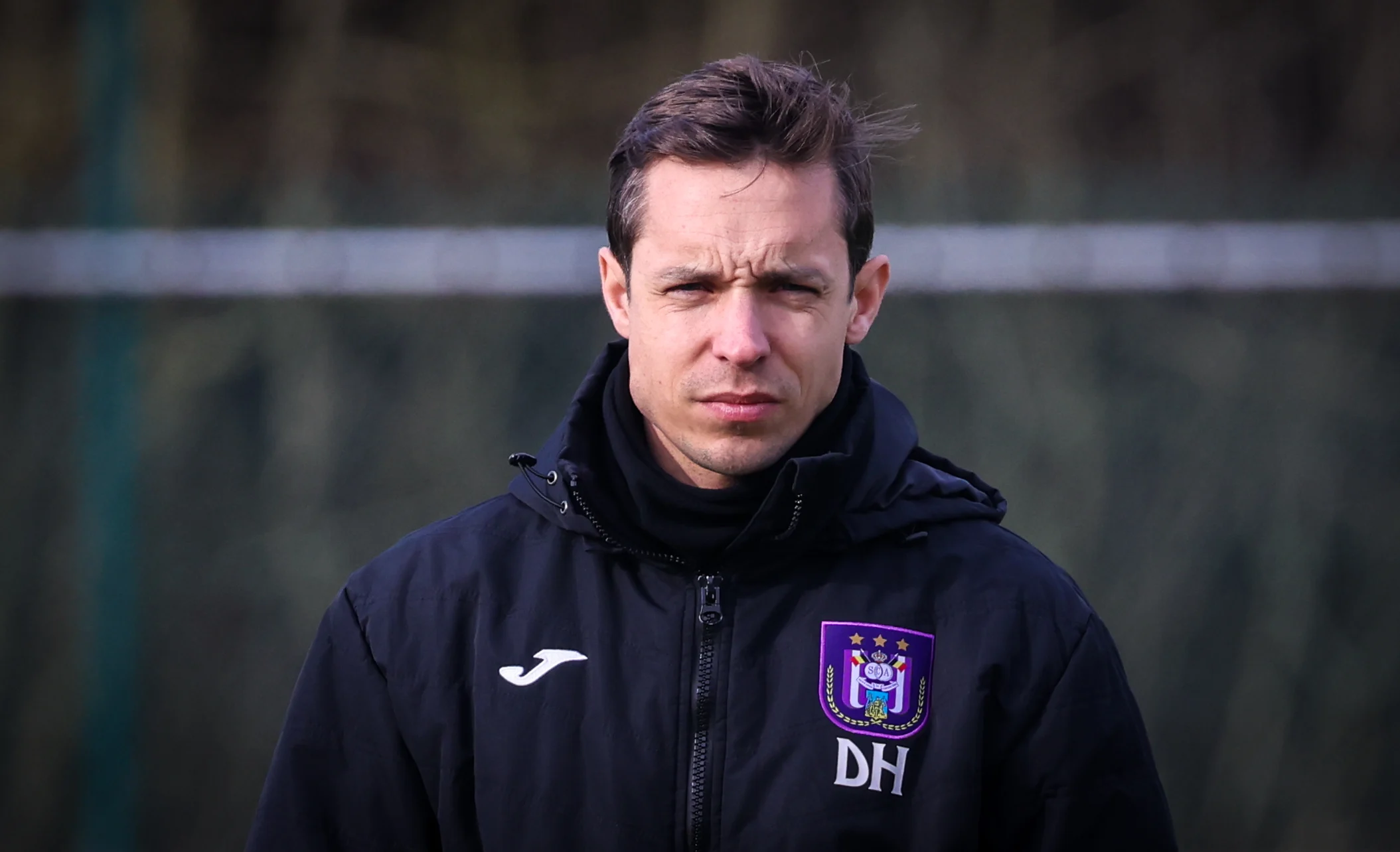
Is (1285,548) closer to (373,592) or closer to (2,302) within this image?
(373,592)

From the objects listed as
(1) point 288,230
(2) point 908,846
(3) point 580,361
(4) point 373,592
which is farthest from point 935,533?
(1) point 288,230

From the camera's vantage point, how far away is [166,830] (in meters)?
3.42

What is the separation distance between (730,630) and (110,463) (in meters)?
2.24

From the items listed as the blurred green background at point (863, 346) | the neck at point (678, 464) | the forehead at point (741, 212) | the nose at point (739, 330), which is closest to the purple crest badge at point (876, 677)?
the neck at point (678, 464)

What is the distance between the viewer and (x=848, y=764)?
5.82 feet

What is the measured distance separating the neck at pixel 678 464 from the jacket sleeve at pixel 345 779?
0.46 m

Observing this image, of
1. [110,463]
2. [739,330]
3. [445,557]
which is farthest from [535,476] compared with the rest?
[110,463]

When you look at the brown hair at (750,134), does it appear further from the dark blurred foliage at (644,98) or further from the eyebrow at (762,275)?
the dark blurred foliage at (644,98)

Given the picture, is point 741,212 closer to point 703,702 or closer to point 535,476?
point 535,476

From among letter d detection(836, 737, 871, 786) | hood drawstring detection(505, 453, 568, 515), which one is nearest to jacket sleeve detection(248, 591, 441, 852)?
hood drawstring detection(505, 453, 568, 515)

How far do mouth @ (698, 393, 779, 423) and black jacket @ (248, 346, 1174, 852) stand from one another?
93 mm

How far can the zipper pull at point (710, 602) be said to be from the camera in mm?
1801

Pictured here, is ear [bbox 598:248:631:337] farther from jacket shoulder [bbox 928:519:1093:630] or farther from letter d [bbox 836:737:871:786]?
letter d [bbox 836:737:871:786]

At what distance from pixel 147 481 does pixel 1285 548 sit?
9.02 ft
